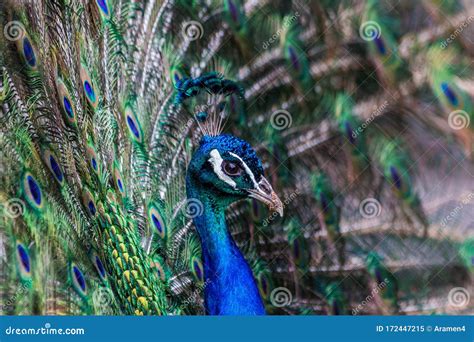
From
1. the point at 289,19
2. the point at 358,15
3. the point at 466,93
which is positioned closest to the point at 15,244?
the point at 289,19

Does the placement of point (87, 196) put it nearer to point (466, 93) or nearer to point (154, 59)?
point (154, 59)

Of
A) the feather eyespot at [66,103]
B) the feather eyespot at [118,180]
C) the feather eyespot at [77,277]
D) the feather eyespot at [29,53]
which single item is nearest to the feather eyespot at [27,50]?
the feather eyespot at [29,53]

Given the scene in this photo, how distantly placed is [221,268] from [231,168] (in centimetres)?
45

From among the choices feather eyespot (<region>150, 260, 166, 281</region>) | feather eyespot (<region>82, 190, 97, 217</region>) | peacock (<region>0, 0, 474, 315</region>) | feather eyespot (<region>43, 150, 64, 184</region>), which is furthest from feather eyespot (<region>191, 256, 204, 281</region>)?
feather eyespot (<region>43, 150, 64, 184</region>)

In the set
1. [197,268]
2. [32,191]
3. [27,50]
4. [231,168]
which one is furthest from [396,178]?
[27,50]

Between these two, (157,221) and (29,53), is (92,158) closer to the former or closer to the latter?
(157,221)

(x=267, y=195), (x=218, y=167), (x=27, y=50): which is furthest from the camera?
(x=27, y=50)

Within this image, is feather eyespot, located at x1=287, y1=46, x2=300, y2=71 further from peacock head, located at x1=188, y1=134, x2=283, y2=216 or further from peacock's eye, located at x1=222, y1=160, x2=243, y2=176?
peacock's eye, located at x1=222, y1=160, x2=243, y2=176

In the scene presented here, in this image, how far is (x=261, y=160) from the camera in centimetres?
367

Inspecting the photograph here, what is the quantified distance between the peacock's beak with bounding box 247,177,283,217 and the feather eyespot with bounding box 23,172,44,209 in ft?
3.34

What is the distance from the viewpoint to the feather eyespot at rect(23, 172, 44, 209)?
12.0ft

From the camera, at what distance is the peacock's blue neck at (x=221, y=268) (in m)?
3.43

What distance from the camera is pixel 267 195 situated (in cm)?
338

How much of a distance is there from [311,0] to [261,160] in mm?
781
